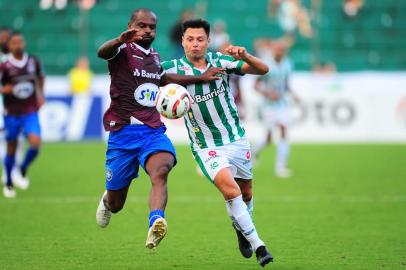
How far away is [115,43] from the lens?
7891 mm

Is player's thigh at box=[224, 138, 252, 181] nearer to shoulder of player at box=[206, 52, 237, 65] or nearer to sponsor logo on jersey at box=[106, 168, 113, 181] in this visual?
shoulder of player at box=[206, 52, 237, 65]

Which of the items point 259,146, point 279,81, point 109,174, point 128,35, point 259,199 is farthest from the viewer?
point 259,146

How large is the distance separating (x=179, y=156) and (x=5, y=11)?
11.7 m

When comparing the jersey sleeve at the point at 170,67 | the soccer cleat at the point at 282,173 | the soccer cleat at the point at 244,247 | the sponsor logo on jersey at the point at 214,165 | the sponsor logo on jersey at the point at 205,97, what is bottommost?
the soccer cleat at the point at 282,173

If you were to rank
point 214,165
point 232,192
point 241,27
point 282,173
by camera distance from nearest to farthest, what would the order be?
point 232,192 → point 214,165 → point 282,173 → point 241,27

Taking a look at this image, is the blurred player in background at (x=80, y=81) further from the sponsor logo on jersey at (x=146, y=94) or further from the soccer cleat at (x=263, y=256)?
the soccer cleat at (x=263, y=256)

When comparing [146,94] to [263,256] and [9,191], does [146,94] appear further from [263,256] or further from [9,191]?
Result: [9,191]

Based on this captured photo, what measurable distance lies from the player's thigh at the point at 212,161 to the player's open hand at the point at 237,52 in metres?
0.99

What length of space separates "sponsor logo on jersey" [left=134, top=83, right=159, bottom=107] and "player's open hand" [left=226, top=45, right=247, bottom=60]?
108 cm

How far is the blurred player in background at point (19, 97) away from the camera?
13875 millimetres

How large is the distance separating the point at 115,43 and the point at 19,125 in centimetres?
674

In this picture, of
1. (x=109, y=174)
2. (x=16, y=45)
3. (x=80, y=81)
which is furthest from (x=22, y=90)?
(x=80, y=81)

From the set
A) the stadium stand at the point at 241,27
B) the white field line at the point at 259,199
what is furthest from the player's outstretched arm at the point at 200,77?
the stadium stand at the point at 241,27

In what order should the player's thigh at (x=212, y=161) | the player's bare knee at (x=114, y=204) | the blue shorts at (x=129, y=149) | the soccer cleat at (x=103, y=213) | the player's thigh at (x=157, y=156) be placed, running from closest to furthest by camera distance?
the player's thigh at (x=212, y=161)
the player's thigh at (x=157, y=156)
the blue shorts at (x=129, y=149)
the player's bare knee at (x=114, y=204)
the soccer cleat at (x=103, y=213)
